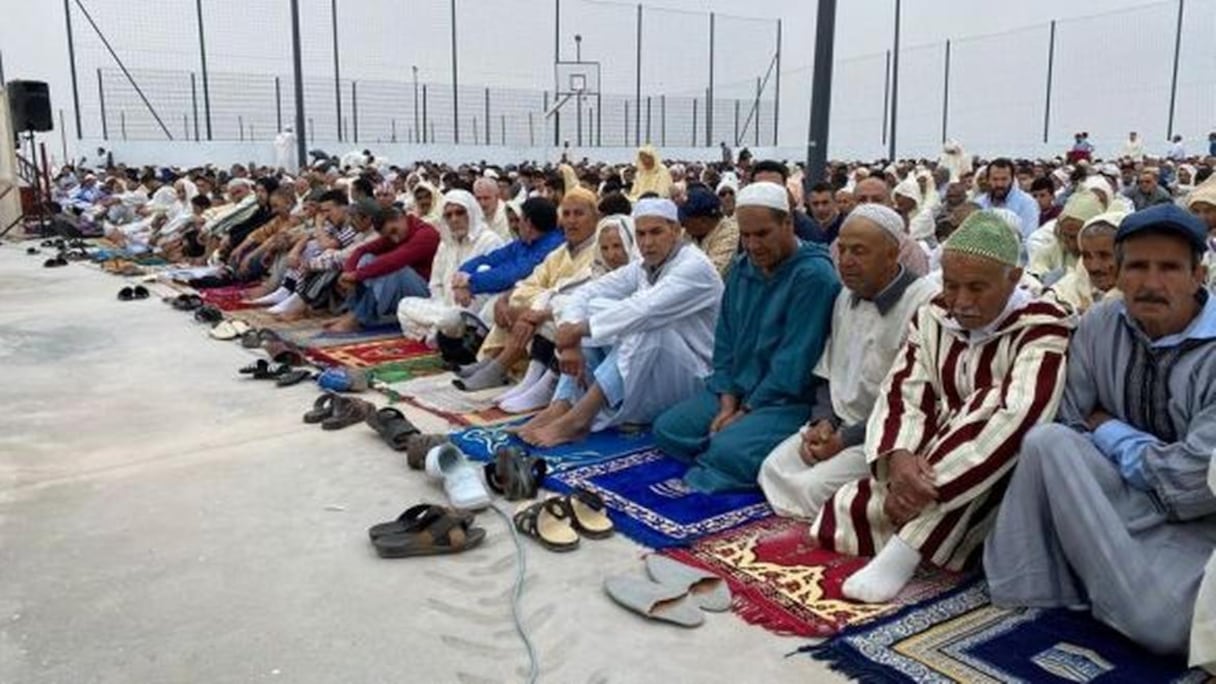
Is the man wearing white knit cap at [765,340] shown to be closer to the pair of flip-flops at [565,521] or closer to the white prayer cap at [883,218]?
the white prayer cap at [883,218]

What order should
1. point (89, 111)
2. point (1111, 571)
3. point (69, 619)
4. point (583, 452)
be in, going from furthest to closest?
1. point (89, 111)
2. point (583, 452)
3. point (69, 619)
4. point (1111, 571)

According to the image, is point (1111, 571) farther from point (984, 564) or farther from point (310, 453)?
point (310, 453)

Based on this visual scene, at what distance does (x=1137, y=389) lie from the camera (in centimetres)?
277

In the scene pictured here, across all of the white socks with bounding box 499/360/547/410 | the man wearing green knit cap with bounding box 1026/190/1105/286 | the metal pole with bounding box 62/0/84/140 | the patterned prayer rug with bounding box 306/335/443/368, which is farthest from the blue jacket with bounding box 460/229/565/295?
the metal pole with bounding box 62/0/84/140

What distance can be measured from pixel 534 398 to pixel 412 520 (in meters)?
1.89

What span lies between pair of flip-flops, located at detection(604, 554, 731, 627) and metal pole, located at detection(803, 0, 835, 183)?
17.0 ft

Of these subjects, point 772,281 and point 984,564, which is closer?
point 984,564

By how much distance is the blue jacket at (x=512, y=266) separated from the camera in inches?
247

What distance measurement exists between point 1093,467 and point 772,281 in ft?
5.25

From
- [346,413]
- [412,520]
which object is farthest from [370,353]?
[412,520]

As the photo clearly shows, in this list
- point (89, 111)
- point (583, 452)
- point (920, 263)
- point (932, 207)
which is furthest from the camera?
point (89, 111)

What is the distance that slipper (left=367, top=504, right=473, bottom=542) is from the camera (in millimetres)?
3434

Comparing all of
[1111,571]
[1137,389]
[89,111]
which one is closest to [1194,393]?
[1137,389]

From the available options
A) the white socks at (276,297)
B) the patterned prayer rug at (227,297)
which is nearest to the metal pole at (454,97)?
the patterned prayer rug at (227,297)
